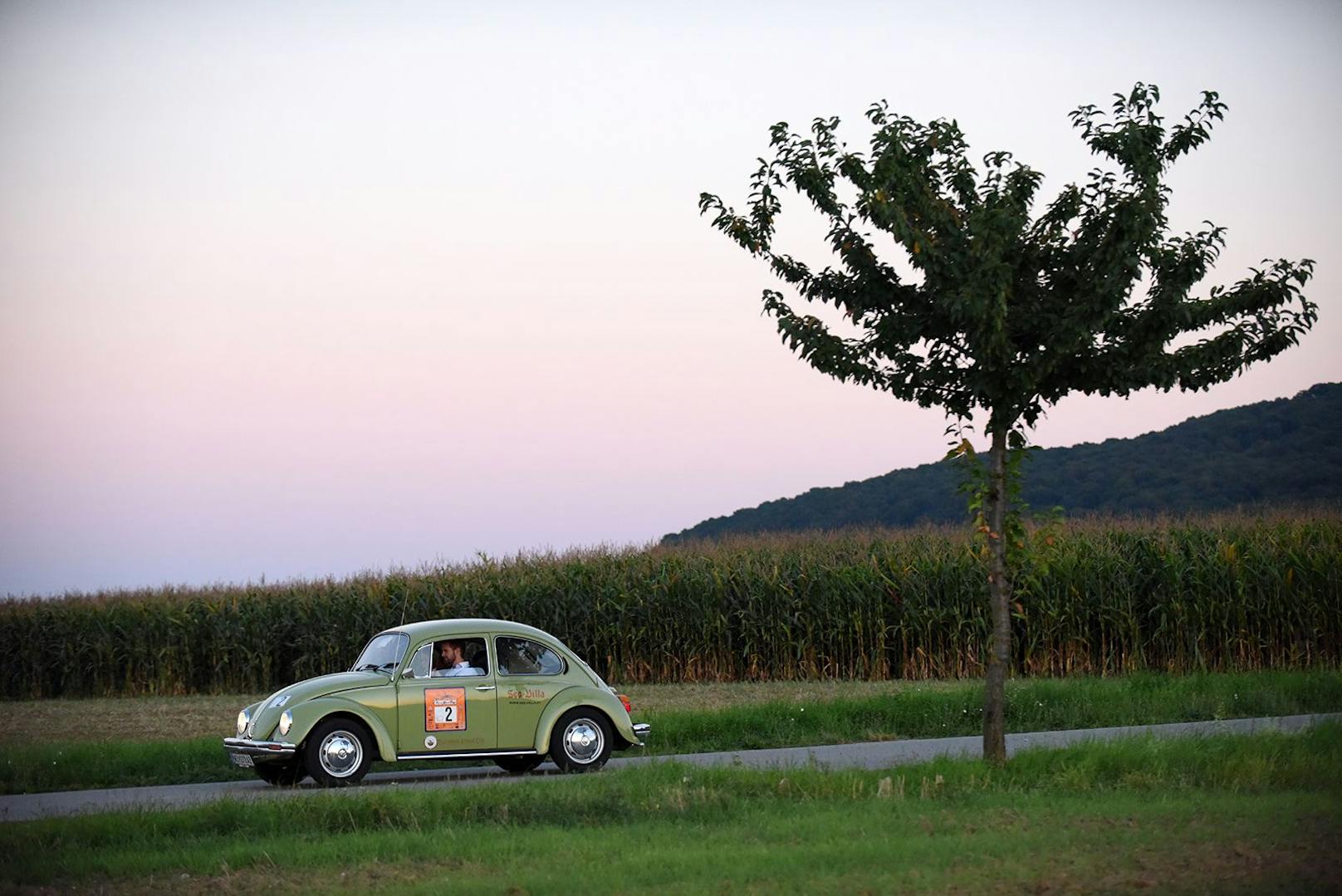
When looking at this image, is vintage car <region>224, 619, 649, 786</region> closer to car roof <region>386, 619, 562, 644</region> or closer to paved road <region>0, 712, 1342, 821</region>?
car roof <region>386, 619, 562, 644</region>

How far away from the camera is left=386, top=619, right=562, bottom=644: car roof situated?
17281 mm

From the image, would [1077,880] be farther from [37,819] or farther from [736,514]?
[736,514]

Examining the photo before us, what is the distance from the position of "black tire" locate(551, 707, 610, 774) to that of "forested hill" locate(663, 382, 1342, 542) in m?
58.4

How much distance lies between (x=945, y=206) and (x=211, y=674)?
24.6 metres

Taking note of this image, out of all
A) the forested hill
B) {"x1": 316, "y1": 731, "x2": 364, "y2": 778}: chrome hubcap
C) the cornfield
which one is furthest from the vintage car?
the forested hill

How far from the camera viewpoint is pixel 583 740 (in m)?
17.5

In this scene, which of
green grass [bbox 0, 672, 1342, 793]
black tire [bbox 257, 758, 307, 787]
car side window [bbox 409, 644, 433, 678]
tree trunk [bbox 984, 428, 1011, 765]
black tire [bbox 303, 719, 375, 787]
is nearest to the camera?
tree trunk [bbox 984, 428, 1011, 765]

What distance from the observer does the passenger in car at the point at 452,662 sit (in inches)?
677

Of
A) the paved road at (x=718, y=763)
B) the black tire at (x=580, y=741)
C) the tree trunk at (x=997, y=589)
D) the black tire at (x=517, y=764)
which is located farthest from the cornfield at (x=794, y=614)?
the tree trunk at (x=997, y=589)

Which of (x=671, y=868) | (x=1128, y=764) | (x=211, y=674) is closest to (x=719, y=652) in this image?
(x=211, y=674)

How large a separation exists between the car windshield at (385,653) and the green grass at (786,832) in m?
2.97

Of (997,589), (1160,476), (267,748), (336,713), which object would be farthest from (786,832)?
(1160,476)

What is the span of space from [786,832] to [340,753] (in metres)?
6.71

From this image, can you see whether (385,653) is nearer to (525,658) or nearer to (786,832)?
(525,658)
